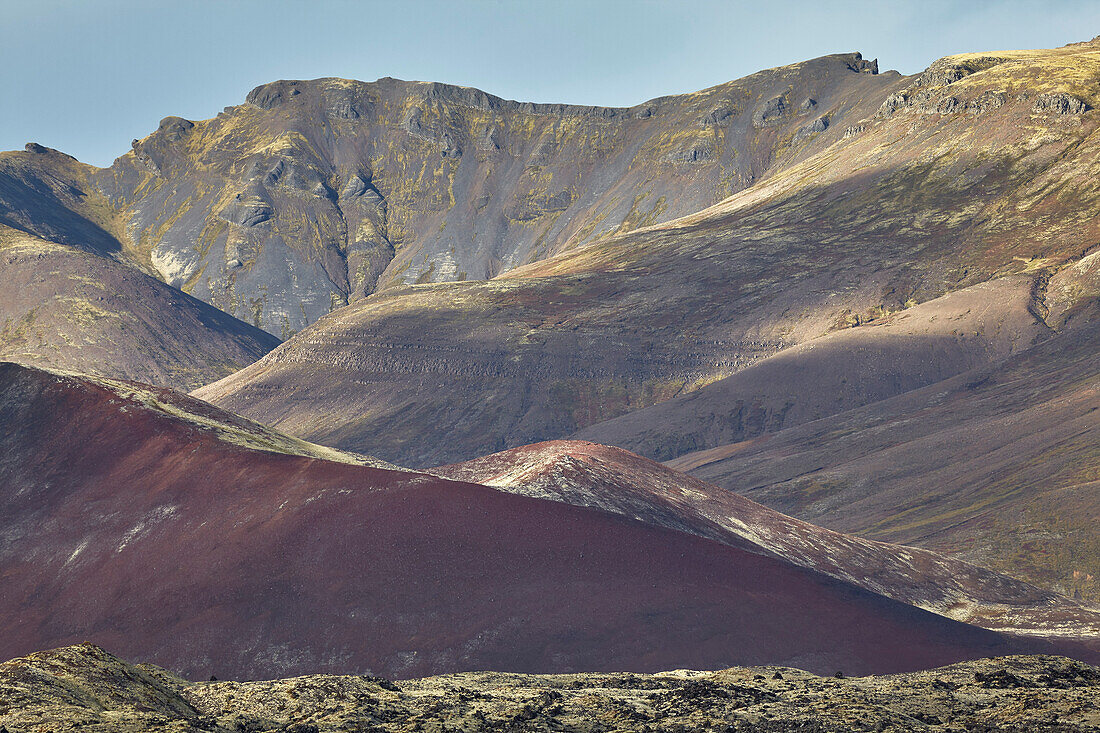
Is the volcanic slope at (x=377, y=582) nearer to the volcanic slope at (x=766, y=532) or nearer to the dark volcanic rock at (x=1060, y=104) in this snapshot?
the volcanic slope at (x=766, y=532)

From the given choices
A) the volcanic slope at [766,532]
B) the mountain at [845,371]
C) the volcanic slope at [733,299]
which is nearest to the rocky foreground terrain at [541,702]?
the volcanic slope at [766,532]

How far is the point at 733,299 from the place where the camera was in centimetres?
14825

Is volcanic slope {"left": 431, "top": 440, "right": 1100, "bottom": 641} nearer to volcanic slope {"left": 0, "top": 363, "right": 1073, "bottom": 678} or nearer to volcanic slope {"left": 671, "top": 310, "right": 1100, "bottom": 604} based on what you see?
volcanic slope {"left": 0, "top": 363, "right": 1073, "bottom": 678}

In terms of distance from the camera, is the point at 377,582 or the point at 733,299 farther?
the point at 733,299

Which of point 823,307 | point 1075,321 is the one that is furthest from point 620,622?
point 823,307

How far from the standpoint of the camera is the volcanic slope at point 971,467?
226ft

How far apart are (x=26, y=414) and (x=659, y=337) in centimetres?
10667

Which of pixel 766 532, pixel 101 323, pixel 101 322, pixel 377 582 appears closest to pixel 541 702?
pixel 377 582

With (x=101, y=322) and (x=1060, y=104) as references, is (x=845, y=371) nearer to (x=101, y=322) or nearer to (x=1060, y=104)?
(x=1060, y=104)

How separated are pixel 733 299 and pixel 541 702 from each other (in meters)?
133

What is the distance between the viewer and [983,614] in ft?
162

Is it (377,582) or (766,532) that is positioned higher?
(766,532)

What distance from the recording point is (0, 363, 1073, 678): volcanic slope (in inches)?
1255

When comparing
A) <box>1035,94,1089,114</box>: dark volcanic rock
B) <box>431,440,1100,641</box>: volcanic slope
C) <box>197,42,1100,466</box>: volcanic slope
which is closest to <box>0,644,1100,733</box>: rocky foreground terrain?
<box>431,440,1100,641</box>: volcanic slope
